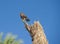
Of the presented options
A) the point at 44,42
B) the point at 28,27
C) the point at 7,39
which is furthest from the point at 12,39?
the point at 44,42

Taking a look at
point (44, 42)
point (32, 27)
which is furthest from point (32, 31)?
point (44, 42)

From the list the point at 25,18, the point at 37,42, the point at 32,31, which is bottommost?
the point at 37,42

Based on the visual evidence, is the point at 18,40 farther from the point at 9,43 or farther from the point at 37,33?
the point at 37,33

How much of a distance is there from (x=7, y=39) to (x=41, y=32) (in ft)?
1.78

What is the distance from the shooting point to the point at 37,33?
2885mm

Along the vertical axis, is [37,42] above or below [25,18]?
below

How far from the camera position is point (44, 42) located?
2867mm

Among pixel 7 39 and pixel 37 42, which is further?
pixel 7 39

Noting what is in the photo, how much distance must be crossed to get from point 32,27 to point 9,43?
43 centimetres

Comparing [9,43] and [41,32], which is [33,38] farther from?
[9,43]

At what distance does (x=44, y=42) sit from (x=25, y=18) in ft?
1.60

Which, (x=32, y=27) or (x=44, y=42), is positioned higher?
(x=32, y=27)

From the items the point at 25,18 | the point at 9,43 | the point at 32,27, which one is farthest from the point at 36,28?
the point at 9,43

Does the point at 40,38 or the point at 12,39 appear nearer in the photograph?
the point at 40,38
